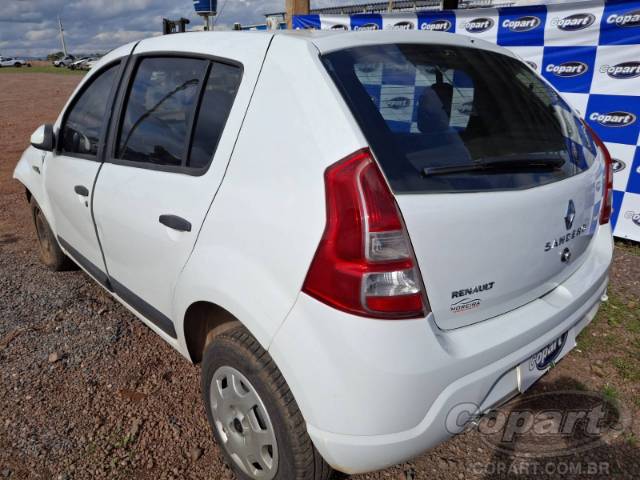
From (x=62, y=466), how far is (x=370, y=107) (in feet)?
6.32

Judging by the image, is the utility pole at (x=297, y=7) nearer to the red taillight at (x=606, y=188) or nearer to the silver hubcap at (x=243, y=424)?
the red taillight at (x=606, y=188)

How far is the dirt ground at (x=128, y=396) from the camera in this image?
1949 millimetres

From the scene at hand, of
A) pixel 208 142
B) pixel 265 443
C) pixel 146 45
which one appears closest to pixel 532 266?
pixel 265 443

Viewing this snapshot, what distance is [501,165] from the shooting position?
1.50 m

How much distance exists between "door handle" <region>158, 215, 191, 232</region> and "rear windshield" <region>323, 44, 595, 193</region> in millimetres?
767

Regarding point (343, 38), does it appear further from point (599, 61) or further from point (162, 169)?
point (599, 61)

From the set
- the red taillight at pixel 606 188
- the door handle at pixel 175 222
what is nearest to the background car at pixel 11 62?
the door handle at pixel 175 222

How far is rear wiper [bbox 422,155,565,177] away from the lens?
138cm

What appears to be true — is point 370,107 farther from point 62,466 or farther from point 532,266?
point 62,466

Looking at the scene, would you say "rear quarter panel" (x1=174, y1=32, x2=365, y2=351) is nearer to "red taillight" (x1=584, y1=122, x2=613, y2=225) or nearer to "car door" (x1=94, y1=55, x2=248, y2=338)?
"car door" (x1=94, y1=55, x2=248, y2=338)

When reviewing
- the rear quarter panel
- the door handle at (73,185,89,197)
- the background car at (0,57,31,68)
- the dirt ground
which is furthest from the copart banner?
the background car at (0,57,31,68)

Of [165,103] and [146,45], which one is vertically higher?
[146,45]

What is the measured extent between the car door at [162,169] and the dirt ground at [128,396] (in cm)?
48

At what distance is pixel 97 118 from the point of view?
2.46 metres
